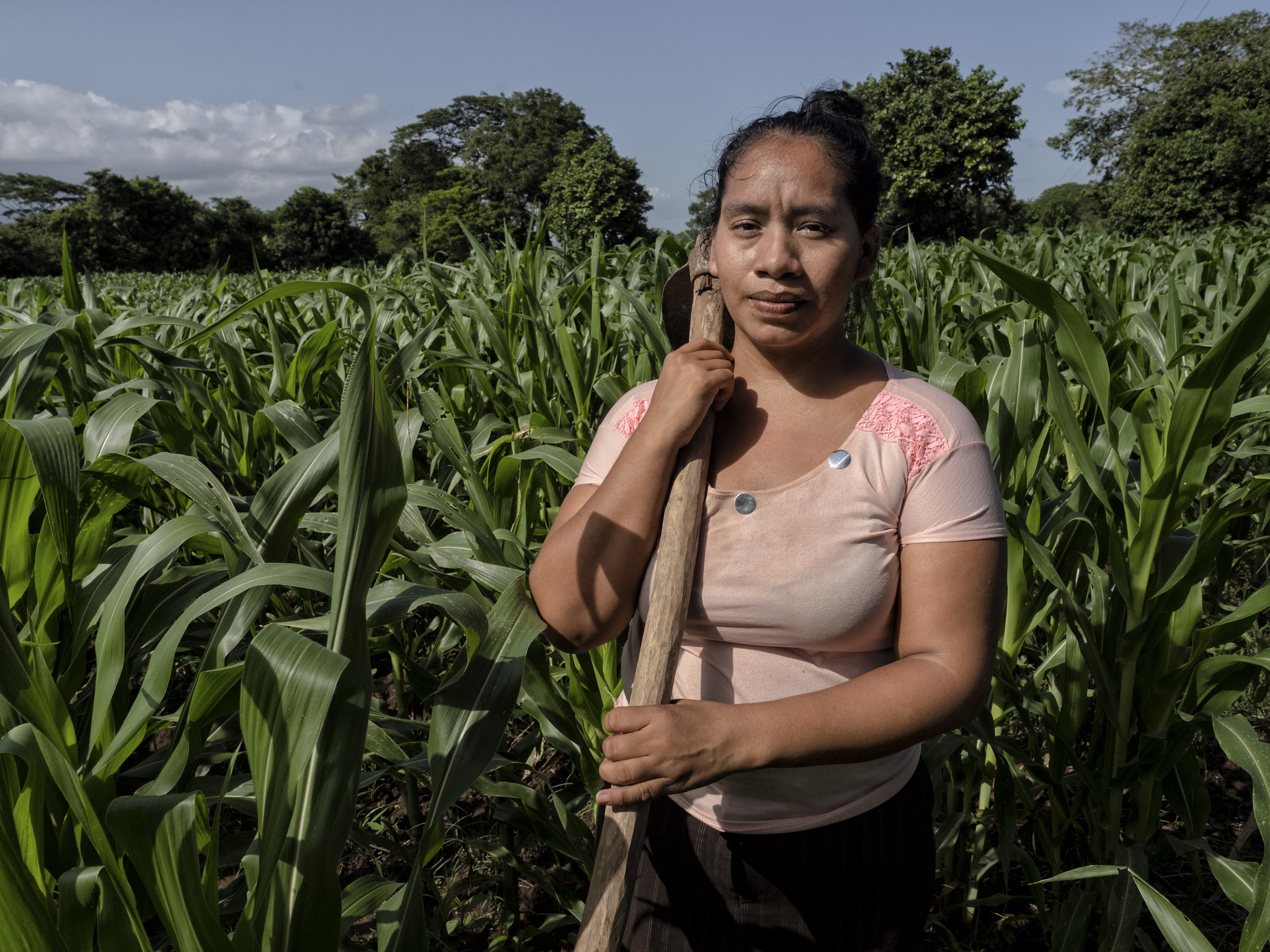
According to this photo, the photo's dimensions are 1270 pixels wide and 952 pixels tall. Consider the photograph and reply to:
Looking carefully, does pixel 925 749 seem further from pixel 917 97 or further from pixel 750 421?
pixel 917 97

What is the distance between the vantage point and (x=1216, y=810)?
1887 mm

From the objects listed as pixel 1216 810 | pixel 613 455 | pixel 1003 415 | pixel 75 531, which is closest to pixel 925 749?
pixel 1003 415

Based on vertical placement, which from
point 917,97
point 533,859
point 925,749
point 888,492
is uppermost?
point 917,97

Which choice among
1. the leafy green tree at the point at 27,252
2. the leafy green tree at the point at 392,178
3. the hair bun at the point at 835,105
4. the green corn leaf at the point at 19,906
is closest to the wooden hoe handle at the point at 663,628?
the hair bun at the point at 835,105

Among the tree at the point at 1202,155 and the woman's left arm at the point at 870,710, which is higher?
the tree at the point at 1202,155

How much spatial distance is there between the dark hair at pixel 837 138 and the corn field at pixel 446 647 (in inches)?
7.2

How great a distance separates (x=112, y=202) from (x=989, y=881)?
162 feet

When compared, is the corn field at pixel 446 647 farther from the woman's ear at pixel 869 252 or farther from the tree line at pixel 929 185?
the tree line at pixel 929 185

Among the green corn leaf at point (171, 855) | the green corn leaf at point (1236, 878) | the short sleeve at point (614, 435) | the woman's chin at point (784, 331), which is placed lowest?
the green corn leaf at point (1236, 878)

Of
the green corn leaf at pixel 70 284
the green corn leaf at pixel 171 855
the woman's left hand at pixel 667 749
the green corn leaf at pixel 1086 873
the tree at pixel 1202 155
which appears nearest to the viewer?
the green corn leaf at pixel 171 855

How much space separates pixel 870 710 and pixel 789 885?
0.33 meters

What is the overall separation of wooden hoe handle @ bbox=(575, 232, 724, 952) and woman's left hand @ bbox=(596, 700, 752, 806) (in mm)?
39

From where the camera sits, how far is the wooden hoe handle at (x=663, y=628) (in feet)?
2.48

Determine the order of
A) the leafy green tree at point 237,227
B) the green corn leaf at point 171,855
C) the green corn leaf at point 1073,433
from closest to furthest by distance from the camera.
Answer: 1. the green corn leaf at point 171,855
2. the green corn leaf at point 1073,433
3. the leafy green tree at point 237,227
